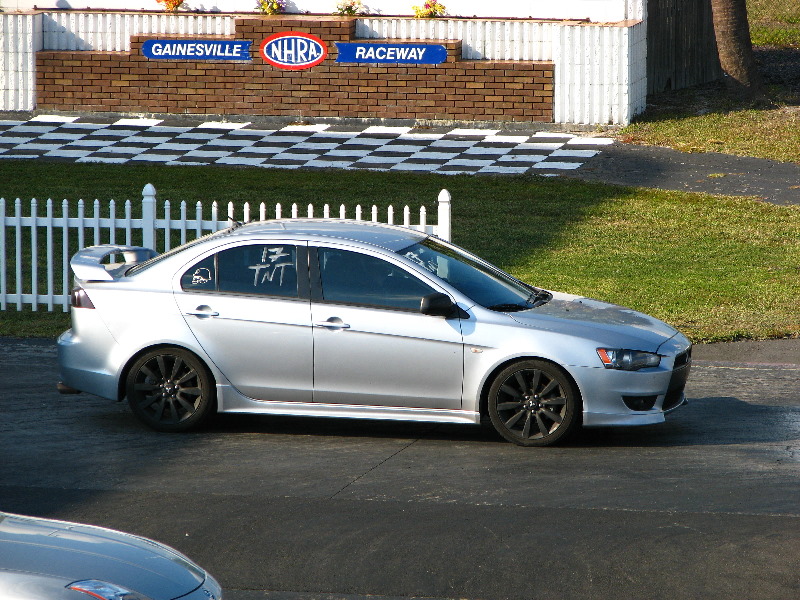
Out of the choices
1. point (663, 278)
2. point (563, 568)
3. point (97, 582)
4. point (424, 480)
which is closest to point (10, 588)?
point (97, 582)

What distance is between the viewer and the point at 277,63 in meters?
22.8

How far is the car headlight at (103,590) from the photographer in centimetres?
396

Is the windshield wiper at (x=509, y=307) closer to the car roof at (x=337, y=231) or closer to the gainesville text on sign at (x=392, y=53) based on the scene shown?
the car roof at (x=337, y=231)

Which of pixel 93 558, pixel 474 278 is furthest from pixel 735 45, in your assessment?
pixel 93 558

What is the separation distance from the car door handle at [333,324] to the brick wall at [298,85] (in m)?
14.5

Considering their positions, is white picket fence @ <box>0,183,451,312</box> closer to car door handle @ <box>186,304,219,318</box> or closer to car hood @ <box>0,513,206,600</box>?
car door handle @ <box>186,304,219,318</box>

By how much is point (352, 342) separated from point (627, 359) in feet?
5.67

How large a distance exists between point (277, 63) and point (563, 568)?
17958mm

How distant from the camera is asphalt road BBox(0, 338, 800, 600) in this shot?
19.1 ft

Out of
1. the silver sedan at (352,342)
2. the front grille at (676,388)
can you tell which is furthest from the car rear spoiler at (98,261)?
the front grille at (676,388)

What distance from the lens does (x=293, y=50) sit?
22.7 metres

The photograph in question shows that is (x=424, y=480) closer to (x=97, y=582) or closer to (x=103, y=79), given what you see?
(x=97, y=582)

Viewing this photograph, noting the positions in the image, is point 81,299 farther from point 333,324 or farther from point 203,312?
point 333,324

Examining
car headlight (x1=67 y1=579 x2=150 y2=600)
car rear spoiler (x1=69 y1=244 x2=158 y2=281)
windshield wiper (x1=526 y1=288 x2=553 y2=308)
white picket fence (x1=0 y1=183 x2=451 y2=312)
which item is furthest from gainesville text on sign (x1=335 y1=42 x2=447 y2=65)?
car headlight (x1=67 y1=579 x2=150 y2=600)
